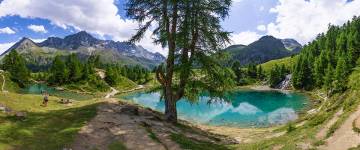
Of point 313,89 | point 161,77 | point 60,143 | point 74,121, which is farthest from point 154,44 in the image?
point 313,89

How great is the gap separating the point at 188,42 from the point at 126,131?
1227 centimetres

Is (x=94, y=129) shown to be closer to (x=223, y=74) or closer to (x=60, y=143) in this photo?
(x=60, y=143)

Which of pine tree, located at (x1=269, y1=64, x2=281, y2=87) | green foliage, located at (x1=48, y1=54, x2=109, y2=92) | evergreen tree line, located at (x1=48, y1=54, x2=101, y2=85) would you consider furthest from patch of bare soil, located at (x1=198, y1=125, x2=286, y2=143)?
pine tree, located at (x1=269, y1=64, x2=281, y2=87)

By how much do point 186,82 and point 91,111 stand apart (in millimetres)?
10314

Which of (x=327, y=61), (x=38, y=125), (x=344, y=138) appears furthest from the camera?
(x=327, y=61)

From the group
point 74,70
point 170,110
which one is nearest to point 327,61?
point 74,70

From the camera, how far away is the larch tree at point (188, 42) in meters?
38.2

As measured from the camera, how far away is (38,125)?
29406 millimetres

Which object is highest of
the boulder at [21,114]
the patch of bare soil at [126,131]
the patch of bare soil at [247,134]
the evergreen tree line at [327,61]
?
the evergreen tree line at [327,61]

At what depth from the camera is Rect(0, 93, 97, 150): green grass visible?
2495 cm

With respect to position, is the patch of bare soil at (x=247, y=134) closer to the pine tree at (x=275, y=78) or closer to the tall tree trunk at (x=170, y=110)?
the tall tree trunk at (x=170, y=110)

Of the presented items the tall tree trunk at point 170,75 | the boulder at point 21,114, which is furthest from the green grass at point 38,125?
the tall tree trunk at point 170,75

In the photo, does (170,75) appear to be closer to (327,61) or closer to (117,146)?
A: (117,146)

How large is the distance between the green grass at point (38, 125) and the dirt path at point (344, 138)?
55.8 feet
